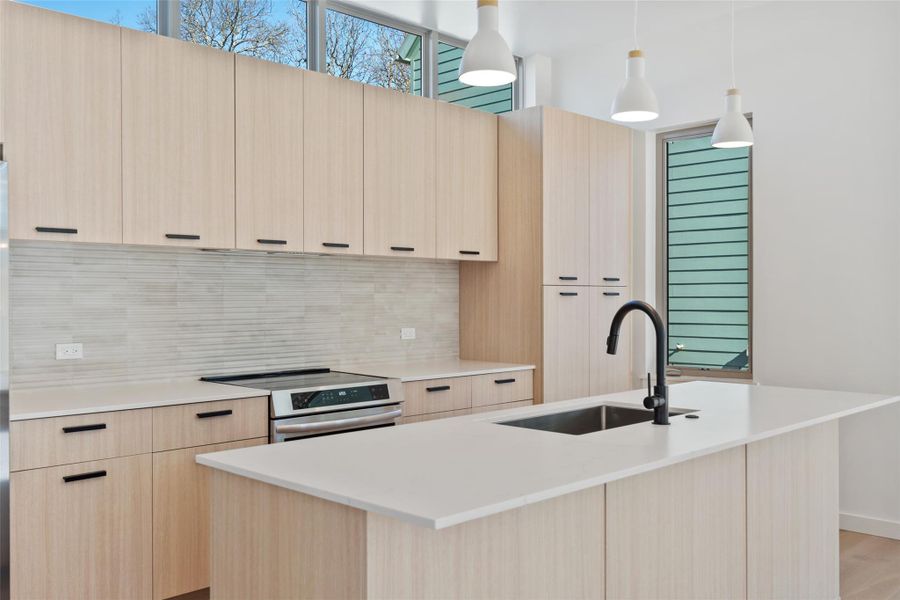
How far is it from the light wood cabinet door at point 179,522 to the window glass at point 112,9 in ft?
6.58

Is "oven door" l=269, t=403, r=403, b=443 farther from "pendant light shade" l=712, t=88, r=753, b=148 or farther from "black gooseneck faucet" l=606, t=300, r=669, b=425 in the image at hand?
"pendant light shade" l=712, t=88, r=753, b=148

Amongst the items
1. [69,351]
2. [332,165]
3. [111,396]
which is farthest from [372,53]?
[111,396]

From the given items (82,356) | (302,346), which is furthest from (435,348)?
(82,356)

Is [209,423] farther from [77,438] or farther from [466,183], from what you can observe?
[466,183]

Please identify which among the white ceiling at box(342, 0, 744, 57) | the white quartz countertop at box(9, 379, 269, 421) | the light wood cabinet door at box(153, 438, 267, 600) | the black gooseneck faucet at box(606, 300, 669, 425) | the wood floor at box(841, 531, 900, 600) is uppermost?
the white ceiling at box(342, 0, 744, 57)

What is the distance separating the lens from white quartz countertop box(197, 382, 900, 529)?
162 cm

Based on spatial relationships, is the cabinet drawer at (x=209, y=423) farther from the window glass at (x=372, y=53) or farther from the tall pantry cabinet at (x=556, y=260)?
the window glass at (x=372, y=53)

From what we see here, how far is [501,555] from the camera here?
1.87 metres

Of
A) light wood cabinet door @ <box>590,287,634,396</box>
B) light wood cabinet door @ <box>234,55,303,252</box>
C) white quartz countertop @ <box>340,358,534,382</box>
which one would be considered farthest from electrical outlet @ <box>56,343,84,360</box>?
light wood cabinet door @ <box>590,287,634,396</box>

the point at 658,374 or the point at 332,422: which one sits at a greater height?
the point at 658,374

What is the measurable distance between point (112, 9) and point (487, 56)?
2.09m

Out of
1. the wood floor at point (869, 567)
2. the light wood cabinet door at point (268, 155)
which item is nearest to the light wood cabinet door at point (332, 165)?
the light wood cabinet door at point (268, 155)

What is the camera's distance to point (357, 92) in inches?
160

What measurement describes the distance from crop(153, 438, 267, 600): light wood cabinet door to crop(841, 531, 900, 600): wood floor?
9.08 feet
